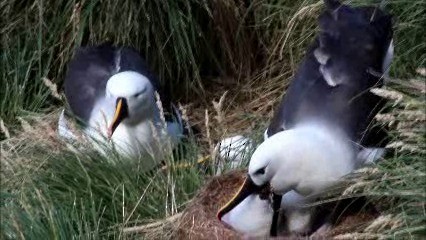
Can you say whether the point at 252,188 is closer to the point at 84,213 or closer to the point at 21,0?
the point at 84,213

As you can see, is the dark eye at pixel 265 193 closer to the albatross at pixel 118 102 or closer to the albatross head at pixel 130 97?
the albatross at pixel 118 102

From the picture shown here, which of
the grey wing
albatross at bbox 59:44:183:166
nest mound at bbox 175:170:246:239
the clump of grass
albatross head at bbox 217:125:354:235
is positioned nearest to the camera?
the clump of grass

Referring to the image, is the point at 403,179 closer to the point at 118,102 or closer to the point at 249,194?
the point at 249,194

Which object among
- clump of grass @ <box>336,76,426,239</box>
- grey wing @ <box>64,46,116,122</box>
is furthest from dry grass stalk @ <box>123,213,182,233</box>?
grey wing @ <box>64,46,116,122</box>

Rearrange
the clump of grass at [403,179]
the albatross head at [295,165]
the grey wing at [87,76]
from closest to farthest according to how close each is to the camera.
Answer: the clump of grass at [403,179] → the albatross head at [295,165] → the grey wing at [87,76]

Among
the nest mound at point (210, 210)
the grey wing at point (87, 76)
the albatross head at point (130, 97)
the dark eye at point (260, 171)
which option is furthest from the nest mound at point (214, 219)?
the grey wing at point (87, 76)

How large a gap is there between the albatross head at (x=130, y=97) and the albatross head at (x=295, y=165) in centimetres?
95

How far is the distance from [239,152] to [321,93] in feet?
1.64

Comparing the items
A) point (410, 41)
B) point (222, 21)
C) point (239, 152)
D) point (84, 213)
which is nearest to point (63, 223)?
point (84, 213)

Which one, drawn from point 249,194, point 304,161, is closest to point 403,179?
point 304,161

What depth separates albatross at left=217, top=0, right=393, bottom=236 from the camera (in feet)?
11.7

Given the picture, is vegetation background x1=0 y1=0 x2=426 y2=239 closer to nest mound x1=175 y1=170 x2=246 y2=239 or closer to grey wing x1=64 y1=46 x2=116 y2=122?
nest mound x1=175 y1=170 x2=246 y2=239

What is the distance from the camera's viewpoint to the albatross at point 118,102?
4363mm

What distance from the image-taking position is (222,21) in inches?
215
